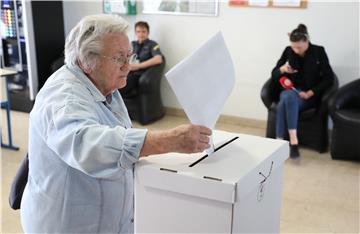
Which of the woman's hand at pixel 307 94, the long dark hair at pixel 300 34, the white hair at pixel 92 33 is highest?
the white hair at pixel 92 33

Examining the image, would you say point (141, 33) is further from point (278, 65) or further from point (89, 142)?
point (89, 142)

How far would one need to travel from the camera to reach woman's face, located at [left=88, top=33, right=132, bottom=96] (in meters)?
1.27

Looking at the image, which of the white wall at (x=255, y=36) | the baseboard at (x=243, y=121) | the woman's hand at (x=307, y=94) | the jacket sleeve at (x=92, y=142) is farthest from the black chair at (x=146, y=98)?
the jacket sleeve at (x=92, y=142)

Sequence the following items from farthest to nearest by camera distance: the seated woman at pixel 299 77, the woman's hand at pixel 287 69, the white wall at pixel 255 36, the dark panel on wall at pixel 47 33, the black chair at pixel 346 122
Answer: the dark panel on wall at pixel 47 33
the white wall at pixel 255 36
the woman's hand at pixel 287 69
the seated woman at pixel 299 77
the black chair at pixel 346 122

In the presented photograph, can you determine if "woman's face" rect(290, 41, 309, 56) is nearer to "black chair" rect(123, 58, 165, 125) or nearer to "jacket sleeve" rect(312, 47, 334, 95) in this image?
"jacket sleeve" rect(312, 47, 334, 95)

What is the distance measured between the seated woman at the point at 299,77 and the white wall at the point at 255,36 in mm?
343

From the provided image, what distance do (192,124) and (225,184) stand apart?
17 cm

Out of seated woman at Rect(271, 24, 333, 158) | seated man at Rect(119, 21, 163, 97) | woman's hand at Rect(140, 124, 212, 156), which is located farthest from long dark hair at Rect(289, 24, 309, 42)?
woman's hand at Rect(140, 124, 212, 156)

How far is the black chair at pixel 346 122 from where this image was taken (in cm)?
398

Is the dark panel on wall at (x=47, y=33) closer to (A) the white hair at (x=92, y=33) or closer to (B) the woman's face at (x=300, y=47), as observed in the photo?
(B) the woman's face at (x=300, y=47)

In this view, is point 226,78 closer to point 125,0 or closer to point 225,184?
point 225,184

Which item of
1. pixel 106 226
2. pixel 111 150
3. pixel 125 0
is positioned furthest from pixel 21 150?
pixel 111 150

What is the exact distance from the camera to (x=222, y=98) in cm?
130

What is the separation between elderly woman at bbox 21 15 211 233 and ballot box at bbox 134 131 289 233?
71mm
